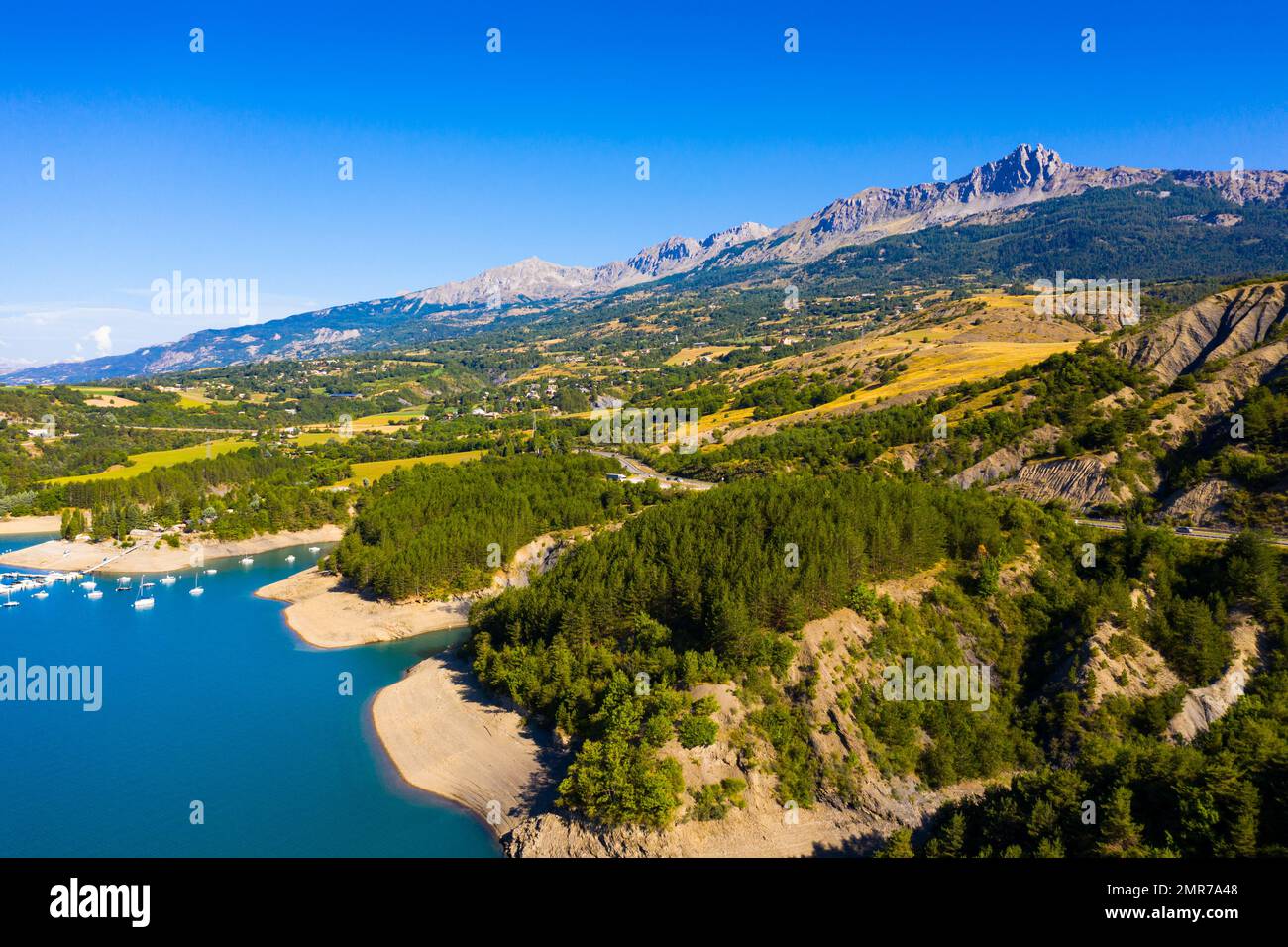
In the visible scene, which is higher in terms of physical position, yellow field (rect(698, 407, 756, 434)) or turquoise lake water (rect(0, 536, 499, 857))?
yellow field (rect(698, 407, 756, 434))

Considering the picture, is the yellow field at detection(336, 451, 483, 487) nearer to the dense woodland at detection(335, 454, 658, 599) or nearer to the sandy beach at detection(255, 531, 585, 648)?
the dense woodland at detection(335, 454, 658, 599)

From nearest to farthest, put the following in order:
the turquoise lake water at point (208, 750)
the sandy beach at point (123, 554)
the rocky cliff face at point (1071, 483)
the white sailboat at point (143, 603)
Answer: the turquoise lake water at point (208, 750)
the rocky cliff face at point (1071, 483)
the white sailboat at point (143, 603)
the sandy beach at point (123, 554)

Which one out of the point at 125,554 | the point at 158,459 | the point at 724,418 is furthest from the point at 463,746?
the point at 158,459

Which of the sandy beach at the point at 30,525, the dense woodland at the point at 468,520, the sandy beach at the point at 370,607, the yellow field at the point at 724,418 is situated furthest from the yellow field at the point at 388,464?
the yellow field at the point at 724,418
